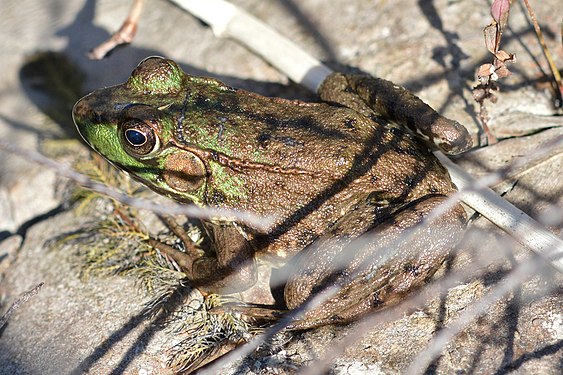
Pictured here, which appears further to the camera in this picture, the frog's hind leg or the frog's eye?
the frog's eye

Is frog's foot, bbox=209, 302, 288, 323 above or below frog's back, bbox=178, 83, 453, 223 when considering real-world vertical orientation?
below

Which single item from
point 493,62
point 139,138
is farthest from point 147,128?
point 493,62

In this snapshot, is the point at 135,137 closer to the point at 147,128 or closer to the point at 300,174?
the point at 147,128

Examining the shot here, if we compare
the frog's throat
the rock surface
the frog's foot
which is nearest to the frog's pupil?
the frog's throat

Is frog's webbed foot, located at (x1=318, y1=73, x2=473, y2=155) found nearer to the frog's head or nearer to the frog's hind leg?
the frog's hind leg

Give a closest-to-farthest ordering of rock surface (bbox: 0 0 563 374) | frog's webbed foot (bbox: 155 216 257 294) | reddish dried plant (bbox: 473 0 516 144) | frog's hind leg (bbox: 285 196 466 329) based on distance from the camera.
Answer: rock surface (bbox: 0 0 563 374) → frog's hind leg (bbox: 285 196 466 329) → reddish dried plant (bbox: 473 0 516 144) → frog's webbed foot (bbox: 155 216 257 294)

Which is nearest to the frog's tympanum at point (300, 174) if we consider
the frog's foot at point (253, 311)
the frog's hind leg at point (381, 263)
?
the frog's hind leg at point (381, 263)

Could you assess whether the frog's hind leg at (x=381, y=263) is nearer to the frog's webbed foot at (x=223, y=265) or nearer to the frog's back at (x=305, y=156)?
the frog's back at (x=305, y=156)
